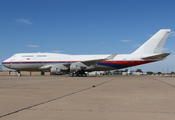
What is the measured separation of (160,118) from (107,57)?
31136mm

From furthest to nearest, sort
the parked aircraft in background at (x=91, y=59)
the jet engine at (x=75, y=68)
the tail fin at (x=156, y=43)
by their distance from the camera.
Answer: the tail fin at (x=156, y=43)
the parked aircraft in background at (x=91, y=59)
the jet engine at (x=75, y=68)

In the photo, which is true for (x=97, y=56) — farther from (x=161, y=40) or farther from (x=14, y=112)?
(x=14, y=112)

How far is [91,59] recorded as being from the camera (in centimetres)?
3653

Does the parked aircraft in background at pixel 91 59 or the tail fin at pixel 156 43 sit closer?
the parked aircraft in background at pixel 91 59

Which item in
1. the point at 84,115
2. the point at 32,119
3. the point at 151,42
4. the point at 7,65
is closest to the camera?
the point at 32,119

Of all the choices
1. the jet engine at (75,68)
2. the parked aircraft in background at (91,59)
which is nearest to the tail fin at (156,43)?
the parked aircraft in background at (91,59)

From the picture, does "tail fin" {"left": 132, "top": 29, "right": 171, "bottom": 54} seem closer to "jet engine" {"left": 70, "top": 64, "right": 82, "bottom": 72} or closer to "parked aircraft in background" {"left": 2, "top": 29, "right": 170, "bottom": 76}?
"parked aircraft in background" {"left": 2, "top": 29, "right": 170, "bottom": 76}

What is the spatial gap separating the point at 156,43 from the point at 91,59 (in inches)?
524

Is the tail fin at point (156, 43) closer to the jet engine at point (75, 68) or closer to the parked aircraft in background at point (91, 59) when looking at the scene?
the parked aircraft in background at point (91, 59)

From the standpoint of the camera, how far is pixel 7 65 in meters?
39.5

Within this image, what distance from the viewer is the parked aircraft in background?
34681 mm

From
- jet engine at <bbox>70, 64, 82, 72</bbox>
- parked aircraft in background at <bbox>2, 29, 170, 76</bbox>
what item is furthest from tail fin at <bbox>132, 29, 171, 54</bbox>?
jet engine at <bbox>70, 64, 82, 72</bbox>

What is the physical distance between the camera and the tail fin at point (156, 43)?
35.6 meters

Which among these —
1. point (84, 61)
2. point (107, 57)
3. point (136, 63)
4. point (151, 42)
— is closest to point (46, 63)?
point (84, 61)
